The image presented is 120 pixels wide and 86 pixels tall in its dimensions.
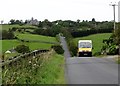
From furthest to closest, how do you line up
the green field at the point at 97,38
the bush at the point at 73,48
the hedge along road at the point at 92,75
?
1. the green field at the point at 97,38
2. the bush at the point at 73,48
3. the hedge along road at the point at 92,75

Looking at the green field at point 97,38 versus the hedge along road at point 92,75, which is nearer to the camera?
the hedge along road at point 92,75

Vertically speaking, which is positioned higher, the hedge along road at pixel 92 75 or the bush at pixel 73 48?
the hedge along road at pixel 92 75

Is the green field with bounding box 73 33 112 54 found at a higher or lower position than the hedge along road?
lower

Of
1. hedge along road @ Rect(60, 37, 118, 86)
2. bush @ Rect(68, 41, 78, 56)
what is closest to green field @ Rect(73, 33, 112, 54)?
bush @ Rect(68, 41, 78, 56)

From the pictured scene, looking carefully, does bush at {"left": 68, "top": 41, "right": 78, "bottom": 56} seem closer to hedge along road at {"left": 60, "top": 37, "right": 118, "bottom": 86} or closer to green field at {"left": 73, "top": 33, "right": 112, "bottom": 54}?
green field at {"left": 73, "top": 33, "right": 112, "bottom": 54}

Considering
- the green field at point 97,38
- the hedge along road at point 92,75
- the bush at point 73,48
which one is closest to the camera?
the hedge along road at point 92,75

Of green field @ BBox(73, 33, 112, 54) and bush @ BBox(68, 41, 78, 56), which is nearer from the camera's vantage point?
bush @ BBox(68, 41, 78, 56)

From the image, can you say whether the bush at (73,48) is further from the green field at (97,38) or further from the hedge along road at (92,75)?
the hedge along road at (92,75)

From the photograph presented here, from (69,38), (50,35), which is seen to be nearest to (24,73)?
(69,38)

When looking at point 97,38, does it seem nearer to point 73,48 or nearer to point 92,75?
point 73,48

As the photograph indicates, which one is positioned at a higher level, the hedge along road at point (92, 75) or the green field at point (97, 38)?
the hedge along road at point (92, 75)

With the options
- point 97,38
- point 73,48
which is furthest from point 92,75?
point 97,38

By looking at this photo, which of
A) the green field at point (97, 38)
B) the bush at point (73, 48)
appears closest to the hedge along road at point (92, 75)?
the bush at point (73, 48)

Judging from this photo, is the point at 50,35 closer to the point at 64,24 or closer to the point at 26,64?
the point at 64,24
